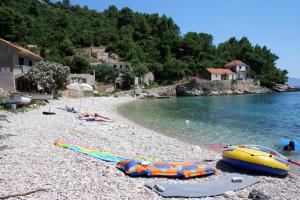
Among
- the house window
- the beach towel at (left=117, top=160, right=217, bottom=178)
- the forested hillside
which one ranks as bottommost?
the beach towel at (left=117, top=160, right=217, bottom=178)

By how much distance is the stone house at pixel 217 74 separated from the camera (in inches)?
3113

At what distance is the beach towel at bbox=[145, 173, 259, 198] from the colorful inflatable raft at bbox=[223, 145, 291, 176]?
1194mm

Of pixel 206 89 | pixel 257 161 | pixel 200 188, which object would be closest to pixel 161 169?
pixel 200 188

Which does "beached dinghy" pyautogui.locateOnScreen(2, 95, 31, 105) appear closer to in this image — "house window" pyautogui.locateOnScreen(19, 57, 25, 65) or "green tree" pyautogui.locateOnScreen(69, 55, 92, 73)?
"house window" pyautogui.locateOnScreen(19, 57, 25, 65)

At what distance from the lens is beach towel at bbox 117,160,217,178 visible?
8.80 metres

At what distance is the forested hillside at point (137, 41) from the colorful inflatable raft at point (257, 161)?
5587 centimetres

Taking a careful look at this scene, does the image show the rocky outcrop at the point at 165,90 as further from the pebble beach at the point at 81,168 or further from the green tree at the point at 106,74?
the pebble beach at the point at 81,168

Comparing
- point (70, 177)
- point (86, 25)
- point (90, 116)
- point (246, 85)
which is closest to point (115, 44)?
point (86, 25)

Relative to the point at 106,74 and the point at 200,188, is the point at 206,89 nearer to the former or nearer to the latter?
the point at 106,74

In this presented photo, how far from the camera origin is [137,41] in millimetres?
94375

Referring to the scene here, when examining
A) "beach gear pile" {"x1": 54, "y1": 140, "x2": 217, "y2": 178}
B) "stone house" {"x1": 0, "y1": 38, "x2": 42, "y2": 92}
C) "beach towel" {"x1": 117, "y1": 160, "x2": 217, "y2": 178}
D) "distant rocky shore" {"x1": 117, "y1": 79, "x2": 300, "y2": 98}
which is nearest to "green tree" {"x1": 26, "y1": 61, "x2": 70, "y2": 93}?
"stone house" {"x1": 0, "y1": 38, "x2": 42, "y2": 92}

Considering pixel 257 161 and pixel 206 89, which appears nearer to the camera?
pixel 257 161

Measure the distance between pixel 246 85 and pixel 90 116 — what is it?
6538cm

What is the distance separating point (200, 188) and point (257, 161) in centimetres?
313
